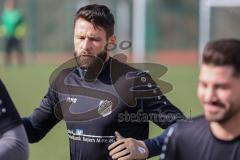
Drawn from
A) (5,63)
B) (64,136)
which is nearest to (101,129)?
(64,136)

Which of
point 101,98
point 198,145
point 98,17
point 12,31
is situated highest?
point 98,17

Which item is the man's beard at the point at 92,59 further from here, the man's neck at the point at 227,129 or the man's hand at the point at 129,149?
the man's neck at the point at 227,129

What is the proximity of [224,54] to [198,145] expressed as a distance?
415mm

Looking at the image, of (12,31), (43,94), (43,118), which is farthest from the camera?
(12,31)

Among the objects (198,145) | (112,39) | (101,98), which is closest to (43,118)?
(101,98)

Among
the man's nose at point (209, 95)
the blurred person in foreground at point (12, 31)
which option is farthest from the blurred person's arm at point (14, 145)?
the blurred person in foreground at point (12, 31)

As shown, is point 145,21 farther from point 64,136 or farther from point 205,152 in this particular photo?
point 205,152

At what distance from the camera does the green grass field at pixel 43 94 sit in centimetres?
887

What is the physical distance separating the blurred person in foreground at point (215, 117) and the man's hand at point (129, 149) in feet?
2.13

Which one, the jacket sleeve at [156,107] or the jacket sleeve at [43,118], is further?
the jacket sleeve at [43,118]

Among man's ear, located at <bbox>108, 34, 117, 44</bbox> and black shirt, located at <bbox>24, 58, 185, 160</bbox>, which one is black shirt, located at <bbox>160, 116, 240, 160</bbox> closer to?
black shirt, located at <bbox>24, 58, 185, 160</bbox>

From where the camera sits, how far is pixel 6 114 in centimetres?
311

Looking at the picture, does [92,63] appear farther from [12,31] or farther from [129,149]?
[12,31]

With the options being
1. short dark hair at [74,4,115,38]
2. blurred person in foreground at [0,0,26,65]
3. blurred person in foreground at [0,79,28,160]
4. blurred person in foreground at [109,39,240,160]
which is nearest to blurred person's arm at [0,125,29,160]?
blurred person in foreground at [0,79,28,160]
